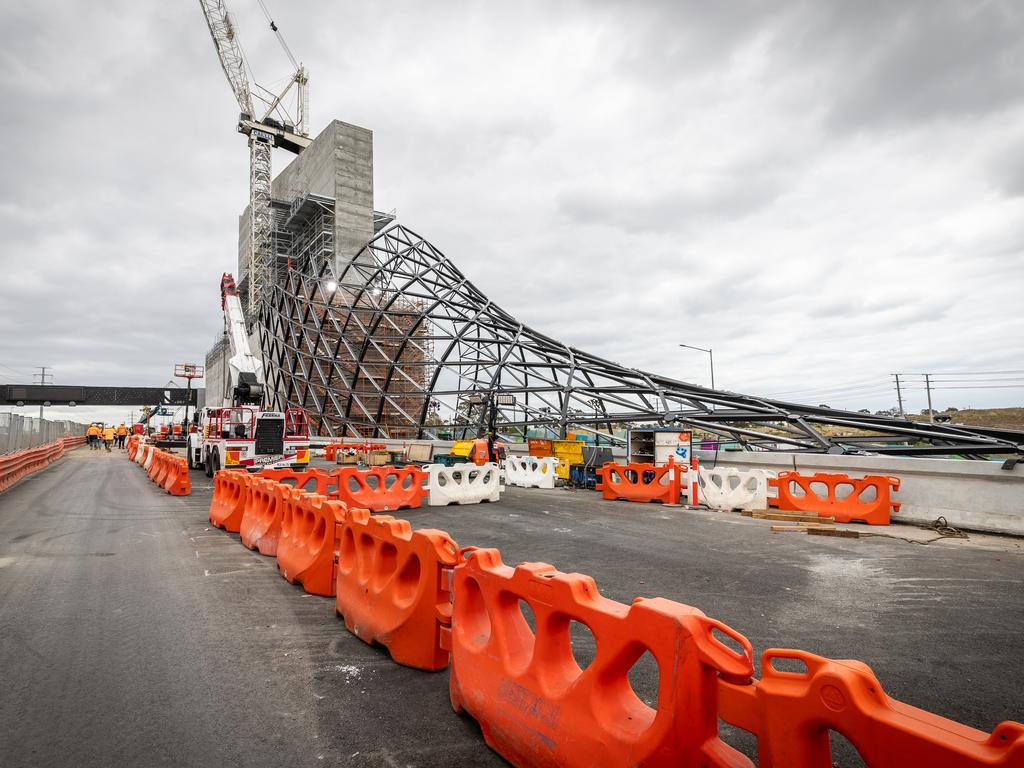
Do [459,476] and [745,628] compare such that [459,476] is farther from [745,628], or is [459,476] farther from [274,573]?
[745,628]

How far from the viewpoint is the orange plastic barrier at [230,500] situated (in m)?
9.53

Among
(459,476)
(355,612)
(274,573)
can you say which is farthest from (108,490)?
(355,612)

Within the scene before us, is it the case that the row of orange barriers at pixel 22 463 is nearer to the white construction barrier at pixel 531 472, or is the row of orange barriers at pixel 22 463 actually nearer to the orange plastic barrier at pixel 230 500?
the orange plastic barrier at pixel 230 500

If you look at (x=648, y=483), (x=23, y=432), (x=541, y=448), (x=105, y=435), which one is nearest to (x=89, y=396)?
(x=105, y=435)

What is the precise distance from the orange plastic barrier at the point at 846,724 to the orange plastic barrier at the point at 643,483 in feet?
42.0

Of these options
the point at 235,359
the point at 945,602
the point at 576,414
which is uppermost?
the point at 235,359

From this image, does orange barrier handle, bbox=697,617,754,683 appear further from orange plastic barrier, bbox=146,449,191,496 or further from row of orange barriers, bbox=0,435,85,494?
row of orange barriers, bbox=0,435,85,494

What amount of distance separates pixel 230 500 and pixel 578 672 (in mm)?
8913

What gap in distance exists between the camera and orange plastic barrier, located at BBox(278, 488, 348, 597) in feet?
19.0

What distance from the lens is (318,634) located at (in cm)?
478

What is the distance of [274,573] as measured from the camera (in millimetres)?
6836

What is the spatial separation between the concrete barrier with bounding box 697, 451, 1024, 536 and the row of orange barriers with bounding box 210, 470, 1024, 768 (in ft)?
27.2

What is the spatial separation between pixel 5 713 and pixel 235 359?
2435 centimetres

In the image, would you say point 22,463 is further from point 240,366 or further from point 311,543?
point 311,543
